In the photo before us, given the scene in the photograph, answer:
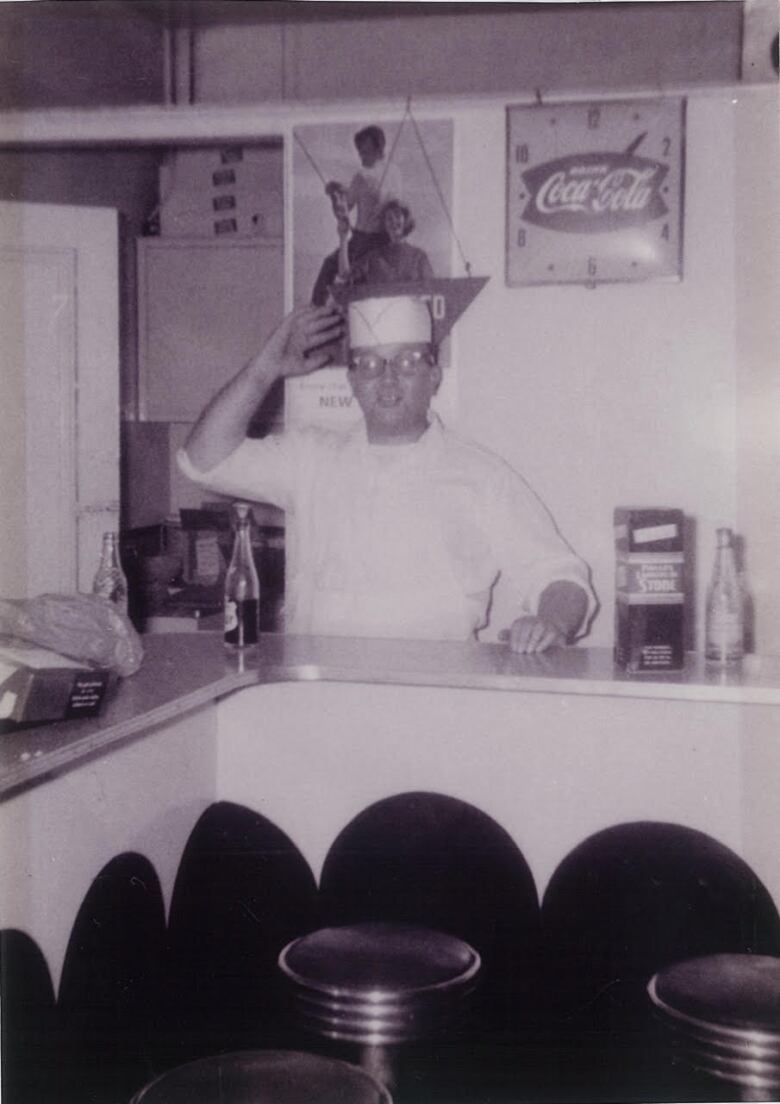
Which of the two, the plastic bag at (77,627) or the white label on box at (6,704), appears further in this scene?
the plastic bag at (77,627)

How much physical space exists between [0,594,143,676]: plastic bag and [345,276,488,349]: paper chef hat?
95 cm

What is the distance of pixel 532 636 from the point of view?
155 cm

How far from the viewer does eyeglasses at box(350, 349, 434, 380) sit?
2.08m

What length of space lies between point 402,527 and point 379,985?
123 cm

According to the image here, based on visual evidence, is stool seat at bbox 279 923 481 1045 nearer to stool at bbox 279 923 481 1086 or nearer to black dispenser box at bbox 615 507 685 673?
stool at bbox 279 923 481 1086

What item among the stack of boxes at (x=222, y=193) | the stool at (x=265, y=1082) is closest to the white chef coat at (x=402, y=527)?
the stool at (x=265, y=1082)

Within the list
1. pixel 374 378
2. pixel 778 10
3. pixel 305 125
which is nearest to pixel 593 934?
pixel 374 378

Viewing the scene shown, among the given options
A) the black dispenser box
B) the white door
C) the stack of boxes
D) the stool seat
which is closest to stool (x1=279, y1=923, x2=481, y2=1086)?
the stool seat

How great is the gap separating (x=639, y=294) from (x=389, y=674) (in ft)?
3.57

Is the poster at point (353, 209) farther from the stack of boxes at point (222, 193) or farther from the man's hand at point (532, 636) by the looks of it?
the stack of boxes at point (222, 193)

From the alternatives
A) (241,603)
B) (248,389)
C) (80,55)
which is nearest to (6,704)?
(241,603)

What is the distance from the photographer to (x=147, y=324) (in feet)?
A: 10.6

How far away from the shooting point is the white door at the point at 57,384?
8.62ft

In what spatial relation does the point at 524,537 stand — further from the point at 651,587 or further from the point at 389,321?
the point at 651,587
